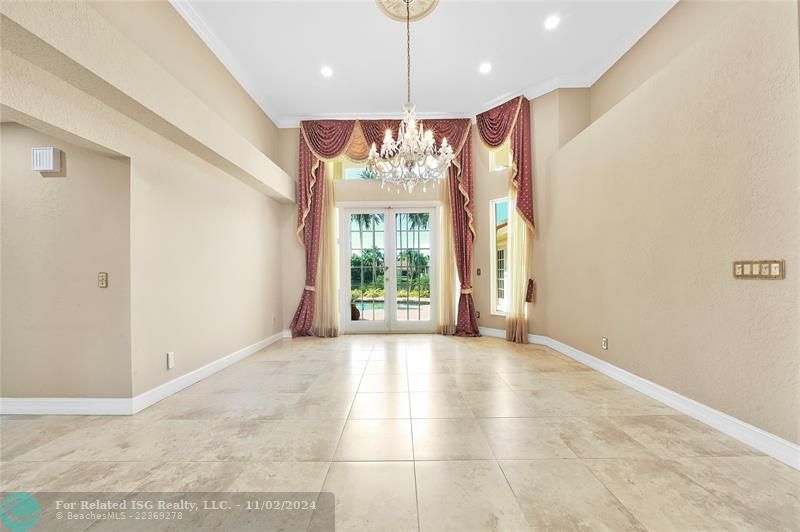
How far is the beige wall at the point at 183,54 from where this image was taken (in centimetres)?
265

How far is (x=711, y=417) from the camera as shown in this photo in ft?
7.71

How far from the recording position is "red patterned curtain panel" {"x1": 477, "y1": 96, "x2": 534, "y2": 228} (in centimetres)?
499

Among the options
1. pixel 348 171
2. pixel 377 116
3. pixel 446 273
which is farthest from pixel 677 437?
pixel 348 171

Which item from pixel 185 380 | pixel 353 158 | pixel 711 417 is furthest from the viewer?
pixel 353 158

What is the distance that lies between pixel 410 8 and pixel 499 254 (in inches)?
153

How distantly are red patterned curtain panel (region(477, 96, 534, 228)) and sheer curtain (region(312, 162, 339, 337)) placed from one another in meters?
3.07

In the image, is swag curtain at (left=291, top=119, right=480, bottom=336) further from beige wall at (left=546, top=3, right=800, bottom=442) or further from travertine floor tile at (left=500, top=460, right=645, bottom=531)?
travertine floor tile at (left=500, top=460, right=645, bottom=531)

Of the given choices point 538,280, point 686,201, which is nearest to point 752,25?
point 686,201

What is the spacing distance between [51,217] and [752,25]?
211 inches

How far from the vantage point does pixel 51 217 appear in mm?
2625

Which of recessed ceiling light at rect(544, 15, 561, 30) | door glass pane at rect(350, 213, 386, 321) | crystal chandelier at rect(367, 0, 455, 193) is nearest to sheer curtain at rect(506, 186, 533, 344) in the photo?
crystal chandelier at rect(367, 0, 455, 193)

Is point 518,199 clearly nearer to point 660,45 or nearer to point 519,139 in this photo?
point 519,139

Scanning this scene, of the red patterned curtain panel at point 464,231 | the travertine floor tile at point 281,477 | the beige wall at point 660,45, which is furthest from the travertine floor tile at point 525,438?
the beige wall at point 660,45

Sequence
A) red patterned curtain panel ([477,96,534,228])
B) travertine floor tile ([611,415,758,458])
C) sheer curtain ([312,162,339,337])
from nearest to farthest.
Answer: travertine floor tile ([611,415,758,458]) → red patterned curtain panel ([477,96,534,228]) → sheer curtain ([312,162,339,337])
